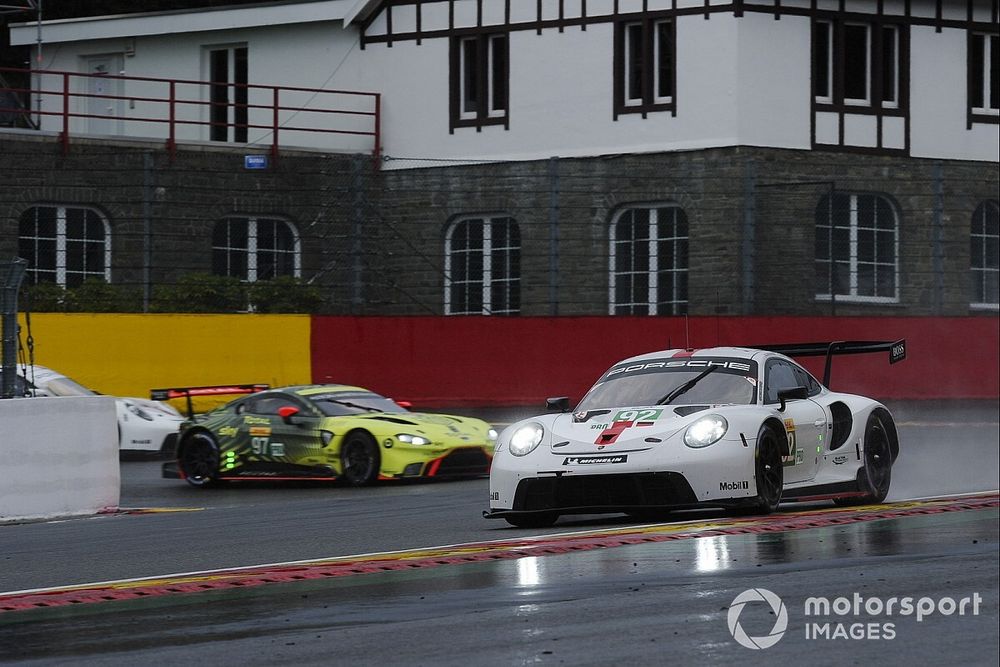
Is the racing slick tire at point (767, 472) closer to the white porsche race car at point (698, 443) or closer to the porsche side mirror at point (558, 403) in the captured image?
the white porsche race car at point (698, 443)

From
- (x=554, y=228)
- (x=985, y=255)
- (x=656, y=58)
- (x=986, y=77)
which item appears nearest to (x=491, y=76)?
A: (x=656, y=58)

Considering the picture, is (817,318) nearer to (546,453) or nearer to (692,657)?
(546,453)

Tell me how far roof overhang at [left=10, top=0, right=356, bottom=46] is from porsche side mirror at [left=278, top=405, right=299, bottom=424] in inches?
584

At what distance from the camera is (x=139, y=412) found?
2194 centimetres

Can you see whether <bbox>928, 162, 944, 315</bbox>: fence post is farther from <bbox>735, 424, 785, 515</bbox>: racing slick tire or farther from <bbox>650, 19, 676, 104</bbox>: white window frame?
<bbox>735, 424, 785, 515</bbox>: racing slick tire

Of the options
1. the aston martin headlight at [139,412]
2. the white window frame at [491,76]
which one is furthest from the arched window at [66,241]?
the white window frame at [491,76]

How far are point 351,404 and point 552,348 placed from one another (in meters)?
6.52

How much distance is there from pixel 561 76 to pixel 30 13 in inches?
492

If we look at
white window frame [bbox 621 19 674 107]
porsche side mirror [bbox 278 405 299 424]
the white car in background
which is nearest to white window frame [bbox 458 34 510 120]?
white window frame [bbox 621 19 674 107]

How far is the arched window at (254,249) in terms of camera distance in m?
28.1

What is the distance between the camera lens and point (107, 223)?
27797 millimetres

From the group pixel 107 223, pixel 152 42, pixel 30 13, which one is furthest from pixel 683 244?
pixel 30 13

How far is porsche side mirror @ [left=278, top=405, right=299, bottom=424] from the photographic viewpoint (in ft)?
59.4

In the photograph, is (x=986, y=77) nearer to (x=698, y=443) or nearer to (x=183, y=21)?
(x=183, y=21)
